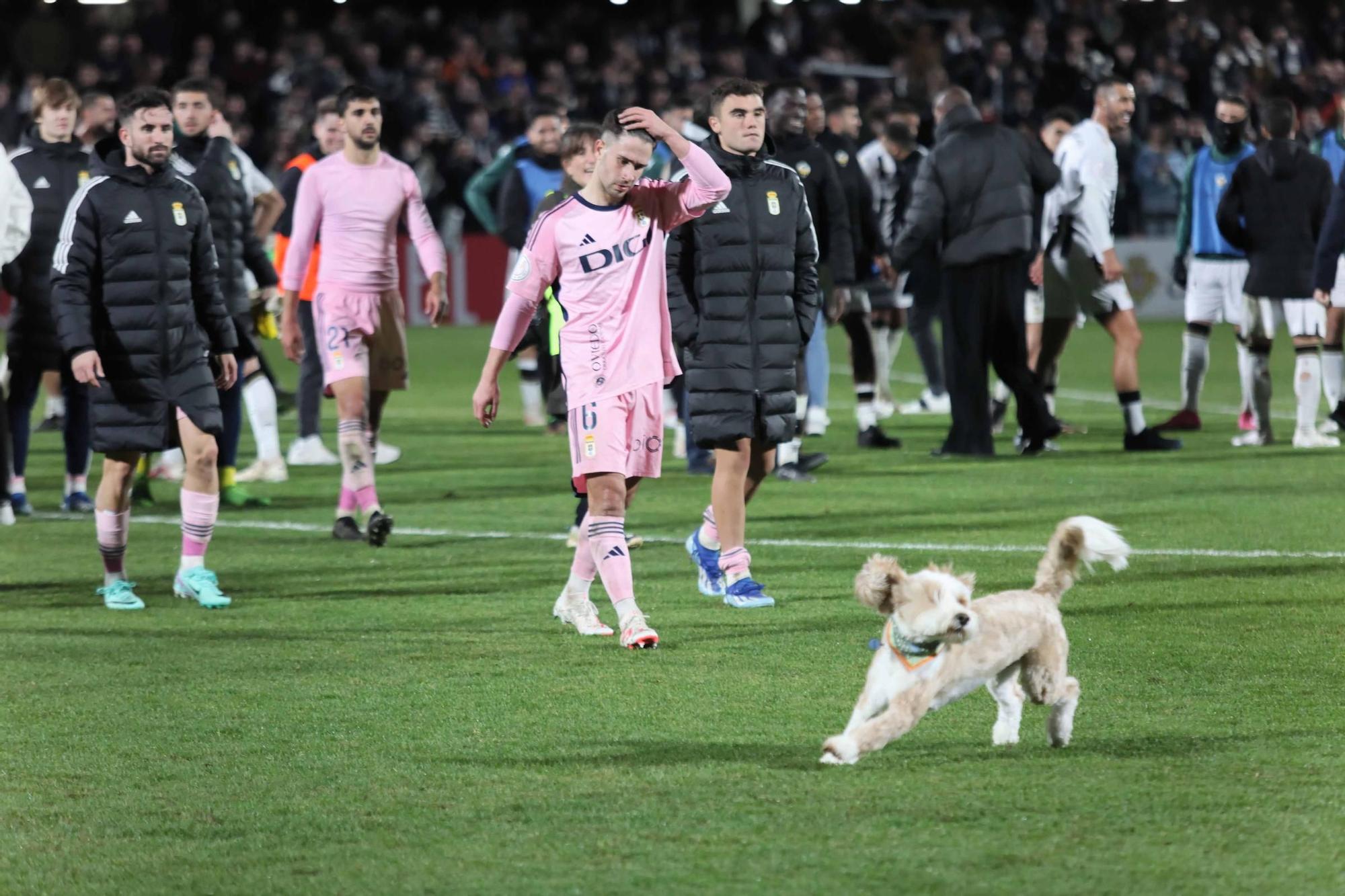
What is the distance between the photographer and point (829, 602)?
746 cm

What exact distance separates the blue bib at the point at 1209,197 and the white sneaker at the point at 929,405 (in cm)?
294

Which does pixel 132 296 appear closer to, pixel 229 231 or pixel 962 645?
pixel 229 231

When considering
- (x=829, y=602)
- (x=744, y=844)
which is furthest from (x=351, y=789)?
(x=829, y=602)

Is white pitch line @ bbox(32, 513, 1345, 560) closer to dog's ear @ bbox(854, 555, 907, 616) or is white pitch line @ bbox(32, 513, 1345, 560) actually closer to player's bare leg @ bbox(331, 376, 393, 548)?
player's bare leg @ bbox(331, 376, 393, 548)

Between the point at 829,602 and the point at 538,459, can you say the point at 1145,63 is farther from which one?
the point at 829,602

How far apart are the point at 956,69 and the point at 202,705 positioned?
88.1 ft

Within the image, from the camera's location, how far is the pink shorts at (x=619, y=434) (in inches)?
259

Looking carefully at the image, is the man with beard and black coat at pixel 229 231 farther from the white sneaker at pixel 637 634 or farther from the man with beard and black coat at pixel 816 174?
the white sneaker at pixel 637 634

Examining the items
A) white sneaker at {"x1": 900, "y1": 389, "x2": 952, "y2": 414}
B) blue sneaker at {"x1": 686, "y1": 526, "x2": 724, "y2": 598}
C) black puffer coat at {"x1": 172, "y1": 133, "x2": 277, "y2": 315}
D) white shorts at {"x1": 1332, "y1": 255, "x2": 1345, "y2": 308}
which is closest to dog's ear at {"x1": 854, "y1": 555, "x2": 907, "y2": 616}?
blue sneaker at {"x1": 686, "y1": 526, "x2": 724, "y2": 598}

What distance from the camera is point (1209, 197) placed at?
13305 millimetres

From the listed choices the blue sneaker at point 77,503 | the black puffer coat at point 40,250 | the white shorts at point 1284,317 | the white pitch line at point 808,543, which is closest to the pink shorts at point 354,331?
the white pitch line at point 808,543

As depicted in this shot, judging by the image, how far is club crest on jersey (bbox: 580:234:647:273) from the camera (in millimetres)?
6512

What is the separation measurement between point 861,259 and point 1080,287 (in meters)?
1.48

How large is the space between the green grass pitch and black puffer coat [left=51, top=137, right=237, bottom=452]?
2.70ft
